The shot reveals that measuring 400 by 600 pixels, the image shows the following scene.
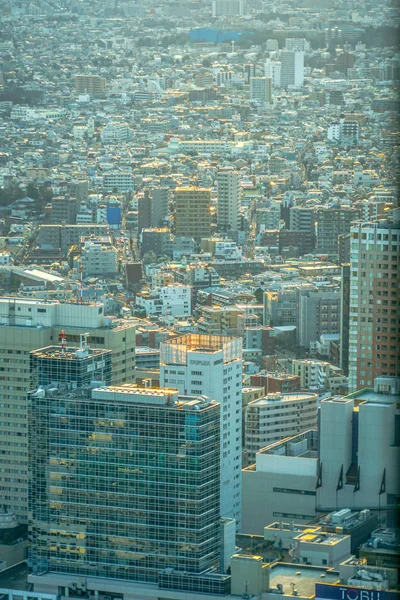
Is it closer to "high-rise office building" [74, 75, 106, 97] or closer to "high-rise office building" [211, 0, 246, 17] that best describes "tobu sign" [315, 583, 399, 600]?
"high-rise office building" [74, 75, 106, 97]

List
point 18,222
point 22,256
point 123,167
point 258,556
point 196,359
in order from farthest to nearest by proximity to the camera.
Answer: point 123,167 → point 18,222 → point 22,256 → point 196,359 → point 258,556

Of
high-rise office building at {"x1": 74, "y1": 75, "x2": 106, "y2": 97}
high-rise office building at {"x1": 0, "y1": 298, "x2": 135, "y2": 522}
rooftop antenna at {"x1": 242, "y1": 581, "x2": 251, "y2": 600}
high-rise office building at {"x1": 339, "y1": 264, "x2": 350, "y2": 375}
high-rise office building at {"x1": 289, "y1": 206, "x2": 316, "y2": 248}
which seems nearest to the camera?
rooftop antenna at {"x1": 242, "y1": 581, "x2": 251, "y2": 600}

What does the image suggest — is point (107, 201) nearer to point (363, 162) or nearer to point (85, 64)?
point (363, 162)

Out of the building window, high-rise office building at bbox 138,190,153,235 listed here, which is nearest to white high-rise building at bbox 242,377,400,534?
the building window

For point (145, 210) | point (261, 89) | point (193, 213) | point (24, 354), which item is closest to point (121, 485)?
point (24, 354)

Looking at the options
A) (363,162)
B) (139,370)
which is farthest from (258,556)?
(363,162)

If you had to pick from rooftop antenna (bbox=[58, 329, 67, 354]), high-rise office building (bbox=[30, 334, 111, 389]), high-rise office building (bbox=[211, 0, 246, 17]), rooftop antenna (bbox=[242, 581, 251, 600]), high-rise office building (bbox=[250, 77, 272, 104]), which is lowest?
rooftop antenna (bbox=[242, 581, 251, 600])
